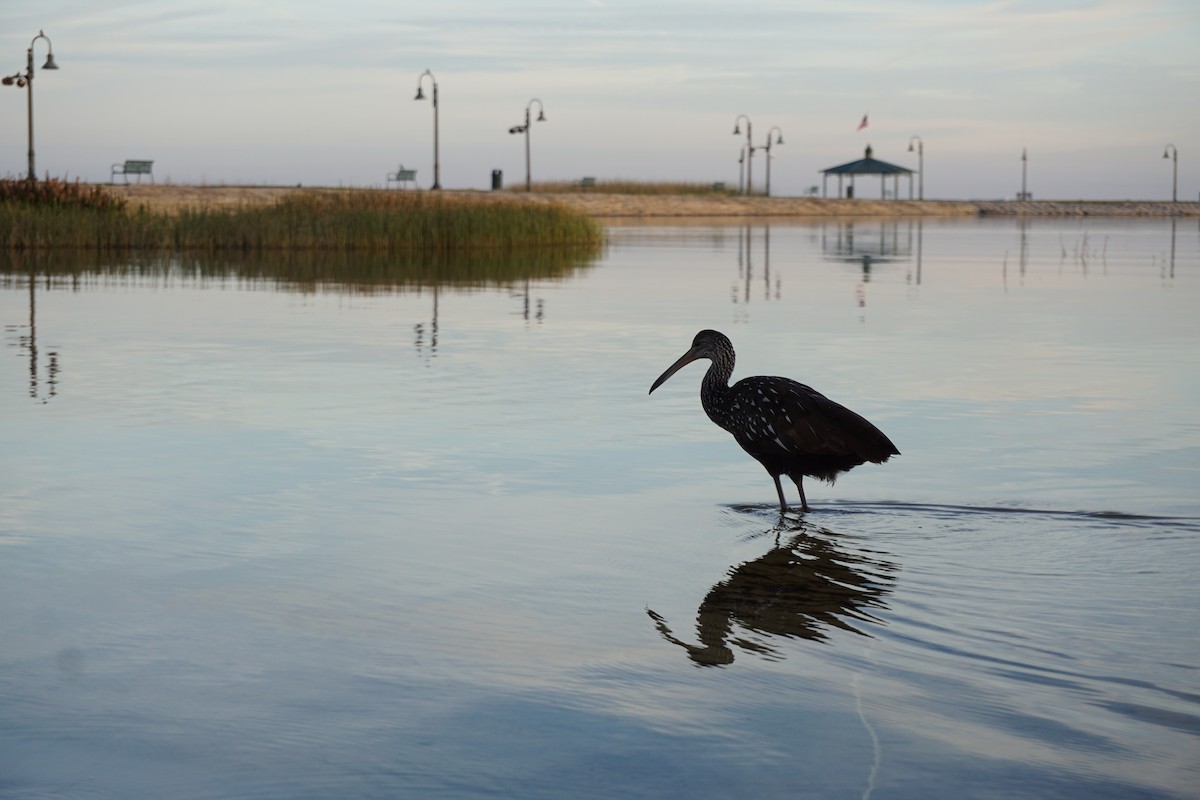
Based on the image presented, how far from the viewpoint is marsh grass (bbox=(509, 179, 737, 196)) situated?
8856cm

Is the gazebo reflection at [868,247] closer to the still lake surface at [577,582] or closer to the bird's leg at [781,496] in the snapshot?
the still lake surface at [577,582]

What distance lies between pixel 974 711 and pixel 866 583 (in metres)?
1.69

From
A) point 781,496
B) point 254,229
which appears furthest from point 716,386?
point 254,229

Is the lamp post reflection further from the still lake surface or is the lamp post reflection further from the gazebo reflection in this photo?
the gazebo reflection

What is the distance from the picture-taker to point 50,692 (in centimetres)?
458

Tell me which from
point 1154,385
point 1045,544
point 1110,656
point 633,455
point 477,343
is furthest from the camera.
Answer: point 477,343

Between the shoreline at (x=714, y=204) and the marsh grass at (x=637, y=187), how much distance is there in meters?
2.86

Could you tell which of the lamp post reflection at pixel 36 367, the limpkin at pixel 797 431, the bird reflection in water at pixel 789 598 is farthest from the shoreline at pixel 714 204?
the bird reflection in water at pixel 789 598

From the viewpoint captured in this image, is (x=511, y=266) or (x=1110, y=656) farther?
(x=511, y=266)

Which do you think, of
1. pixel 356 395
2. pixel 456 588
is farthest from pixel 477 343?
pixel 456 588

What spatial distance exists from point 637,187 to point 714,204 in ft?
27.4

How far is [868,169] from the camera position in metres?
94.8

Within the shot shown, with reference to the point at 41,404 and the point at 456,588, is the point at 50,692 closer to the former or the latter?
the point at 456,588

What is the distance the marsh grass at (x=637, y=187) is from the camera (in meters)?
88.6
